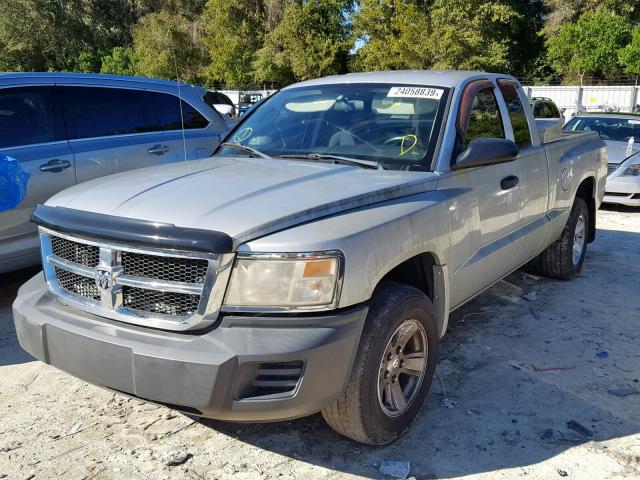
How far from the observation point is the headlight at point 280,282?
7.97 ft

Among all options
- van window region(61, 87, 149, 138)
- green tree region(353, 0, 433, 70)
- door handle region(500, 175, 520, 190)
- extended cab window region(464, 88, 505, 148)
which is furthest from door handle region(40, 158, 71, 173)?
green tree region(353, 0, 433, 70)

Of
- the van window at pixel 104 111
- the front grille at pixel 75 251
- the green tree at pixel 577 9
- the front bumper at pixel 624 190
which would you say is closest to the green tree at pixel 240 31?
the green tree at pixel 577 9

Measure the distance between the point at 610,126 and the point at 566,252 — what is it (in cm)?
633

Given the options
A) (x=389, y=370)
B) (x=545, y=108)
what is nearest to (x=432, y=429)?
(x=389, y=370)

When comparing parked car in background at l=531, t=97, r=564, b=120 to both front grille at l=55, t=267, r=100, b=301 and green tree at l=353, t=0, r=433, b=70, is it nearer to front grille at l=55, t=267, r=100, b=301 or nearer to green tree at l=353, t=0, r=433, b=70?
green tree at l=353, t=0, r=433, b=70

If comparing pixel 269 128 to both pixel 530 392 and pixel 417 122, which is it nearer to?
pixel 417 122

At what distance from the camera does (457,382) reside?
370 centimetres

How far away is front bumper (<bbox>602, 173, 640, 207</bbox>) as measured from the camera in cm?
900

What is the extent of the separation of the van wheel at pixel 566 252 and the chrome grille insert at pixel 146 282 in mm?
4021

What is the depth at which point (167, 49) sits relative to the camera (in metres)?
34.7

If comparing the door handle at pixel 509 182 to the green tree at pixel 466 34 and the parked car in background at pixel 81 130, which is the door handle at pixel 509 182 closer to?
the parked car in background at pixel 81 130

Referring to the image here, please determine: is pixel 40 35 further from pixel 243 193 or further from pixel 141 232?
pixel 141 232

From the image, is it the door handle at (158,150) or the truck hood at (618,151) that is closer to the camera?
the door handle at (158,150)

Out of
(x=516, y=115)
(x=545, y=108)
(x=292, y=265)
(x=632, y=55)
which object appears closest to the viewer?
(x=292, y=265)
